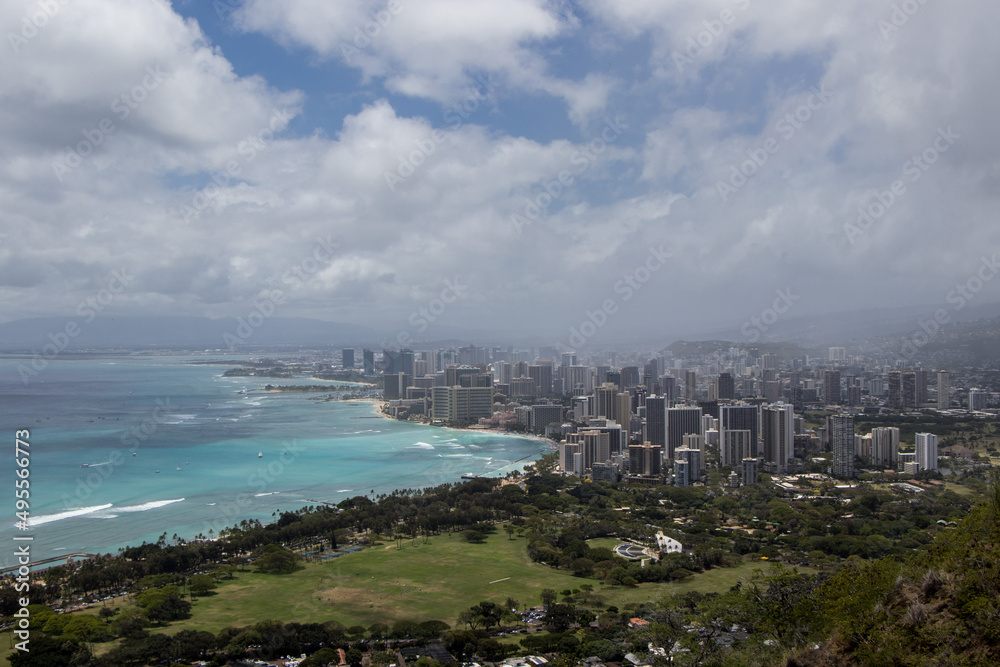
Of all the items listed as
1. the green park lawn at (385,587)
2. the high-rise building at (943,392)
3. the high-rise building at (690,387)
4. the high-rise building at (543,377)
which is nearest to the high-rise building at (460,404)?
the high-rise building at (543,377)

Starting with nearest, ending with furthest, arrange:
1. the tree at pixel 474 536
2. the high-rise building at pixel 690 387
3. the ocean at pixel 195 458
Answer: the tree at pixel 474 536, the ocean at pixel 195 458, the high-rise building at pixel 690 387

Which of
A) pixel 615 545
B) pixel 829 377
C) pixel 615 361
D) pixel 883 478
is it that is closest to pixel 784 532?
pixel 615 545

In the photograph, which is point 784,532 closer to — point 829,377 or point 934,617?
point 934,617

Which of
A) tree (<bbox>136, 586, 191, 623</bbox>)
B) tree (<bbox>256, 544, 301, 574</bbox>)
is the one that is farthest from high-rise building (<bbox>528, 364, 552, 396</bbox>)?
tree (<bbox>136, 586, 191, 623</bbox>)

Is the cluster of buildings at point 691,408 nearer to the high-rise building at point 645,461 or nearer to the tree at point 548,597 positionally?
the high-rise building at point 645,461

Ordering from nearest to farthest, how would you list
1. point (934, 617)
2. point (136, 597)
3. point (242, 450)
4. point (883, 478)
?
point (934, 617) < point (136, 597) < point (883, 478) < point (242, 450)

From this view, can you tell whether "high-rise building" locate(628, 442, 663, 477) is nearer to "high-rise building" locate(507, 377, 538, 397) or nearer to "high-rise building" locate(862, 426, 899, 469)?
"high-rise building" locate(862, 426, 899, 469)

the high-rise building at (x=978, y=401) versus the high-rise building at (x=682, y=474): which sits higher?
the high-rise building at (x=978, y=401)
